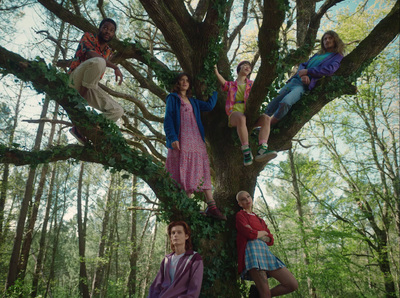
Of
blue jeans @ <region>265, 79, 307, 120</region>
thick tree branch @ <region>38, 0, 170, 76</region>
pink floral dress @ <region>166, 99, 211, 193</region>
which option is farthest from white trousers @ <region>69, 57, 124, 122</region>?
blue jeans @ <region>265, 79, 307, 120</region>

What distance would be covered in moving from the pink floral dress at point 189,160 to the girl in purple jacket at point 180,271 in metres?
0.55

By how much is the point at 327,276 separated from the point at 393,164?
4624 mm

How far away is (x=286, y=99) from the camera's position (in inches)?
142

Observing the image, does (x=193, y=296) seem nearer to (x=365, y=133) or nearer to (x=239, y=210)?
(x=239, y=210)

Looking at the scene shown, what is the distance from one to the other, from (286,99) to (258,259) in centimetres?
214

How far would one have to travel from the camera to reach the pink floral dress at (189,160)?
3260mm

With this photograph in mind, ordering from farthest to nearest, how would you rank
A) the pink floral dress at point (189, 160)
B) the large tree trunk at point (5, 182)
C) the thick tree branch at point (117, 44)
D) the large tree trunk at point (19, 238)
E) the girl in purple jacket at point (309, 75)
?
the large tree trunk at point (5, 182) → the large tree trunk at point (19, 238) → the thick tree branch at point (117, 44) → the girl in purple jacket at point (309, 75) → the pink floral dress at point (189, 160)

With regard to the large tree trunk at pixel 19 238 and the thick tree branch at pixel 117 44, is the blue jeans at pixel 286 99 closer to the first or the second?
the thick tree branch at pixel 117 44

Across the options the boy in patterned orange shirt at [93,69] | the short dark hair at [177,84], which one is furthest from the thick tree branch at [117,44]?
the boy in patterned orange shirt at [93,69]

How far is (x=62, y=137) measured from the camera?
12984mm

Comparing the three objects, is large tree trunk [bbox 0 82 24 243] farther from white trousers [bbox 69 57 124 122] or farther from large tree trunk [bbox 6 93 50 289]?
white trousers [bbox 69 57 124 122]

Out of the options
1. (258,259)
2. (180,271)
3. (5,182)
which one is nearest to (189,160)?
(180,271)

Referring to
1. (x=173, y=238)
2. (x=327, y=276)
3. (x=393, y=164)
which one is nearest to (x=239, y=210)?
(x=173, y=238)

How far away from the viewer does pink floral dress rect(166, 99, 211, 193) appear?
3.26m
